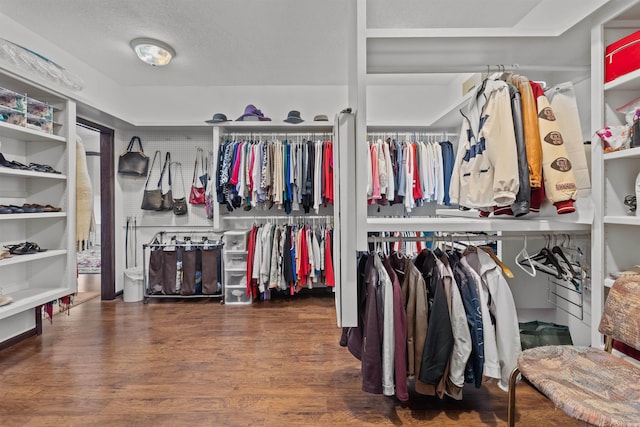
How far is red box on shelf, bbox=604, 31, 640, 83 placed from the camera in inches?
51.5

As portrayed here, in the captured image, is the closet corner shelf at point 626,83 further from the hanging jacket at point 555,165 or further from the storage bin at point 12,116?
the storage bin at point 12,116

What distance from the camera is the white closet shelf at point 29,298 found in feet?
6.78

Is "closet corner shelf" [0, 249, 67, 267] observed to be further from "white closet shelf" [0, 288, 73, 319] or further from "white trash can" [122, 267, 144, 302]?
"white trash can" [122, 267, 144, 302]

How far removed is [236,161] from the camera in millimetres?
3303

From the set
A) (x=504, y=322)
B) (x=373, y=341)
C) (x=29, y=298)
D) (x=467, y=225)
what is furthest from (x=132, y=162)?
(x=504, y=322)

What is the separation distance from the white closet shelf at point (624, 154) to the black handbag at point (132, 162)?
421 cm

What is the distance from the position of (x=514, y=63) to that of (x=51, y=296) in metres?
3.57

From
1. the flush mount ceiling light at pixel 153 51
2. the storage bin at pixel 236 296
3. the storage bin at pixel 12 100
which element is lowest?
the storage bin at pixel 236 296

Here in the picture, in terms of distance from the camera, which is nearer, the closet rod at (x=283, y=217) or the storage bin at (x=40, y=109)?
the storage bin at (x=40, y=109)

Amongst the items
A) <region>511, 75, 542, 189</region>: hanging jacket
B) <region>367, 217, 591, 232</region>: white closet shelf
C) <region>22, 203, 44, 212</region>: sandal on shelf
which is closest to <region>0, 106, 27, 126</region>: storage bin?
<region>22, 203, 44, 212</region>: sandal on shelf

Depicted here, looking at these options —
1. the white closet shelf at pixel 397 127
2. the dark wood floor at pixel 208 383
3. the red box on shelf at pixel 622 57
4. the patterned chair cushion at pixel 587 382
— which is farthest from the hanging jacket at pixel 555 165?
the white closet shelf at pixel 397 127

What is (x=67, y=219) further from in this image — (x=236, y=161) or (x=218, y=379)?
(x=218, y=379)

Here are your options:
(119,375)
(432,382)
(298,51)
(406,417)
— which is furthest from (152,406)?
(298,51)

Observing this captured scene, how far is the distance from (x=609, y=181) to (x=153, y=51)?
11.8 feet
